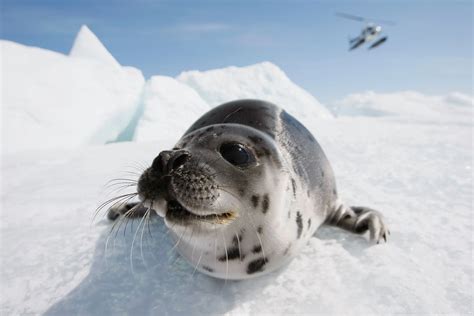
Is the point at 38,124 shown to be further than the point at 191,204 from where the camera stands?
Yes

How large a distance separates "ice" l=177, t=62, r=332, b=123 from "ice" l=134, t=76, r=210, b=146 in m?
5.49

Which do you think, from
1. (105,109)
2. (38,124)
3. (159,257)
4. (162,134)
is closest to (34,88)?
(38,124)

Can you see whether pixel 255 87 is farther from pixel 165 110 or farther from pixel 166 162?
pixel 166 162

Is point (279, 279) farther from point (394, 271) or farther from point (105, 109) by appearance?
point (105, 109)

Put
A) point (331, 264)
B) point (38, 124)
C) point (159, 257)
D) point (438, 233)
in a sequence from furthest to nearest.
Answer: point (38, 124) → point (438, 233) → point (159, 257) → point (331, 264)

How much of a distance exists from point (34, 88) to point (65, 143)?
147cm

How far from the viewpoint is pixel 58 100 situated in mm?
8445

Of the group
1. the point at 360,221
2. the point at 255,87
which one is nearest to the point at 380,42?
the point at 255,87

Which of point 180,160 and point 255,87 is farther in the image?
point 255,87

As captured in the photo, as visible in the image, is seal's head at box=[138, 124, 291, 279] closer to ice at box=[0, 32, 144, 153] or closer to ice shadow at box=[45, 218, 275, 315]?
ice shadow at box=[45, 218, 275, 315]

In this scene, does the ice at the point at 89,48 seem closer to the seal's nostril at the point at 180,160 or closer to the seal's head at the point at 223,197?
the seal's head at the point at 223,197

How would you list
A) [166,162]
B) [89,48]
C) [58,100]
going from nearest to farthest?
[166,162], [58,100], [89,48]

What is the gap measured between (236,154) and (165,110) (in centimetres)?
926

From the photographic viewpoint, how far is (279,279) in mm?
1514
